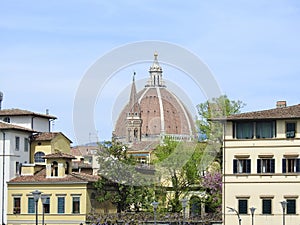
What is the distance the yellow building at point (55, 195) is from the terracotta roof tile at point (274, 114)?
41.3 feet

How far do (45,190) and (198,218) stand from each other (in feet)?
37.8

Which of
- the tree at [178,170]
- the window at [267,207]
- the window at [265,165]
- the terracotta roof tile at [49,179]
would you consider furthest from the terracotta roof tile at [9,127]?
the window at [267,207]

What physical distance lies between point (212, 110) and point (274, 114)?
435 inches

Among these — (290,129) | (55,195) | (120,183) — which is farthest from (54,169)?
(290,129)

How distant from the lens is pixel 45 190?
70.9 m

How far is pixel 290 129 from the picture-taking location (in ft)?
213

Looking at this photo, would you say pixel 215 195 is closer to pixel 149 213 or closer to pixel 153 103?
pixel 149 213

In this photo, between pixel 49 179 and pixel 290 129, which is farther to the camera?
pixel 49 179

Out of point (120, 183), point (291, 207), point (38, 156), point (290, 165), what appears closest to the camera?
point (291, 207)

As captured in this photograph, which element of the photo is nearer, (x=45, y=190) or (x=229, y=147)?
(x=229, y=147)

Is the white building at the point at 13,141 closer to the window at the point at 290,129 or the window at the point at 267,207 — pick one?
the window at the point at 267,207

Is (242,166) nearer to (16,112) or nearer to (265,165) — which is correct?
(265,165)

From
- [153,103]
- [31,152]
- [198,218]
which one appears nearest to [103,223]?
[198,218]

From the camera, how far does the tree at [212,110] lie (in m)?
74.8
